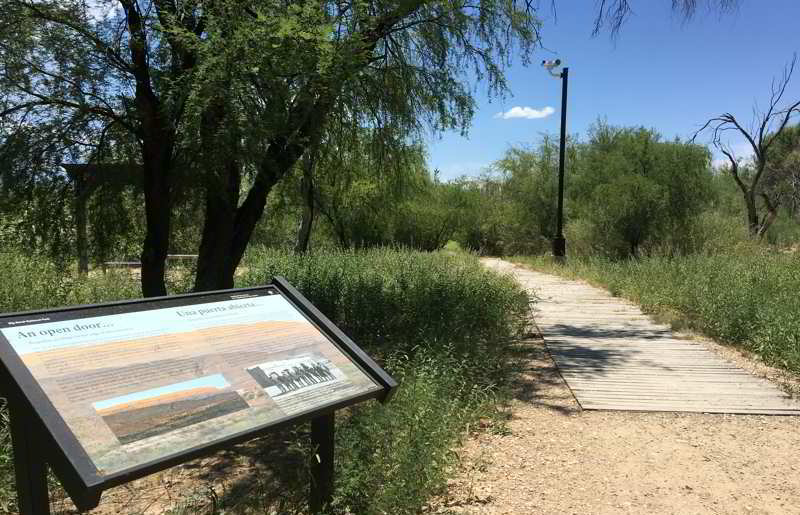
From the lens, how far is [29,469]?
2270mm

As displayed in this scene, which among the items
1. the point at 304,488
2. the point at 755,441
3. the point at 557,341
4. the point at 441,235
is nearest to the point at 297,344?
the point at 304,488

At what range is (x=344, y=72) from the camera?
598 cm

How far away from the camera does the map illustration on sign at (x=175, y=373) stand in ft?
6.90

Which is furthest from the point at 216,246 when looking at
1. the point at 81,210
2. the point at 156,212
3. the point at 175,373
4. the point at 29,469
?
the point at 29,469

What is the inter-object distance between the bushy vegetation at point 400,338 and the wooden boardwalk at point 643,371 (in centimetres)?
75

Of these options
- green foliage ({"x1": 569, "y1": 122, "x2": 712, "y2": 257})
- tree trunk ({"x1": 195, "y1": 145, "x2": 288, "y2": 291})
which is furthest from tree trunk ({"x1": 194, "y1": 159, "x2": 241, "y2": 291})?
green foliage ({"x1": 569, "y1": 122, "x2": 712, "y2": 257})

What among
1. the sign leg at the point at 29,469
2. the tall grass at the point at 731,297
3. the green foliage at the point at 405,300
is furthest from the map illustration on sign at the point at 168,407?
the tall grass at the point at 731,297

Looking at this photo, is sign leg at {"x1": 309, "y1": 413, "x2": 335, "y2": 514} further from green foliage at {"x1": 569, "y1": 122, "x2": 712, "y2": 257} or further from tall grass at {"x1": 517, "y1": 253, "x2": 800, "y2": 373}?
green foliage at {"x1": 569, "y1": 122, "x2": 712, "y2": 257}

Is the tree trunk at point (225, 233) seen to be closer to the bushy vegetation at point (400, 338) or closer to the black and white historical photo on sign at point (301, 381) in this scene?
the bushy vegetation at point (400, 338)

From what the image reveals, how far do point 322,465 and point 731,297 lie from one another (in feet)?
23.4

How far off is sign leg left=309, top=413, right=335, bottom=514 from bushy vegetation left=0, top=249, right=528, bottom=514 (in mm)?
144

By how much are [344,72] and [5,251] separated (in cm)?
633

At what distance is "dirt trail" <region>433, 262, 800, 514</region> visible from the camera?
3.53m

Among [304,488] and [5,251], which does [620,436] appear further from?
[5,251]
